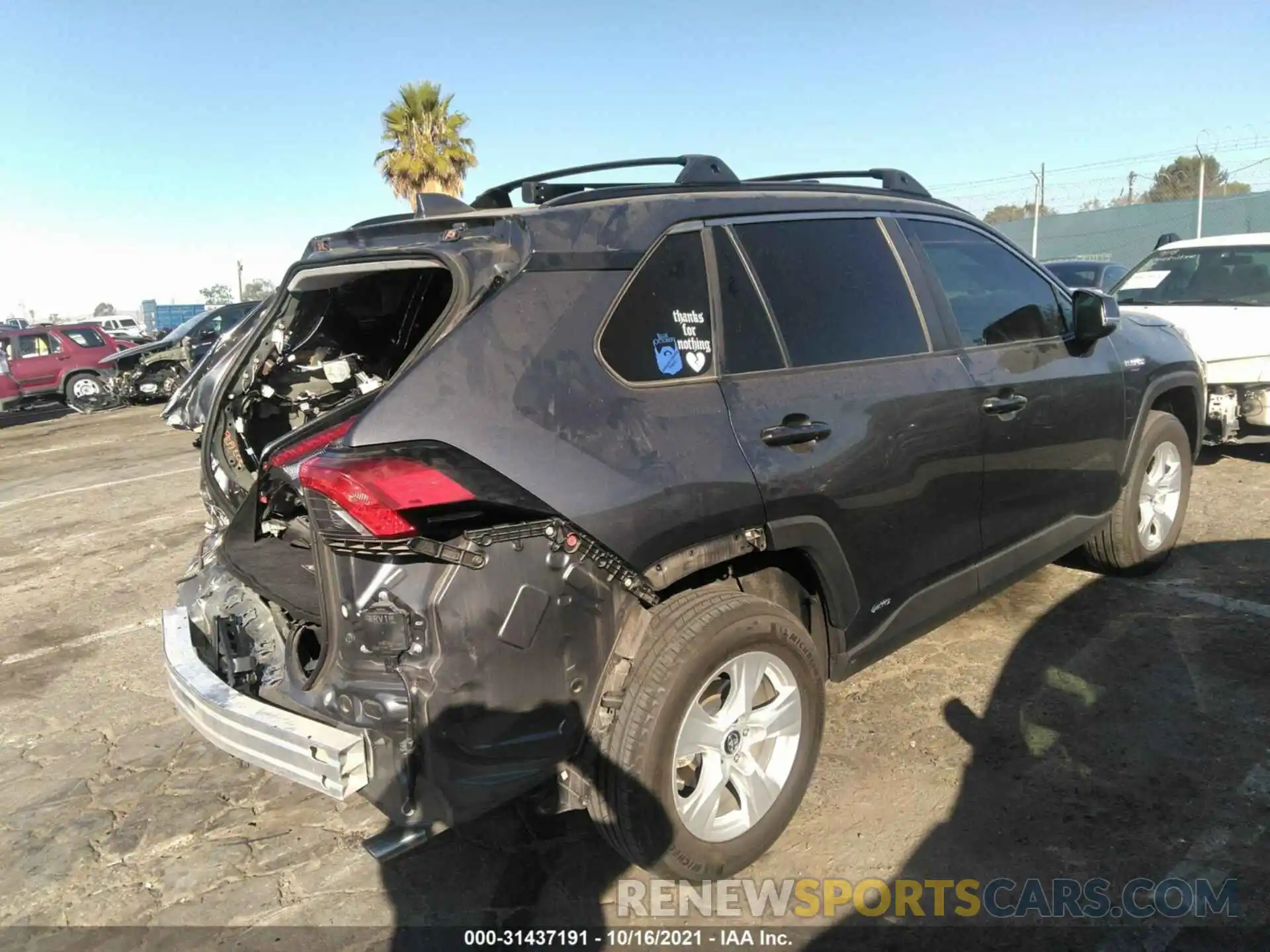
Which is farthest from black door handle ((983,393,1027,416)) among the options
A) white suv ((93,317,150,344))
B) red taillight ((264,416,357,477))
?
white suv ((93,317,150,344))

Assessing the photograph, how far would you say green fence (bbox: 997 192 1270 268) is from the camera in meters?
23.5

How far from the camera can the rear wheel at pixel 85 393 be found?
1897cm

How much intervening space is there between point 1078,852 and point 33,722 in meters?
4.26

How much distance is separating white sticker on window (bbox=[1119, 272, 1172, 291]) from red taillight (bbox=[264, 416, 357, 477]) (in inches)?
294

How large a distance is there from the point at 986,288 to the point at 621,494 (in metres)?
2.27

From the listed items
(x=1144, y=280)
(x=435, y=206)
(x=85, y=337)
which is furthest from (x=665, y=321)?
(x=85, y=337)

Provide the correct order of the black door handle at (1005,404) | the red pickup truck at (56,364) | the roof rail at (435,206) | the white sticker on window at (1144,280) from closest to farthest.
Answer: the roof rail at (435,206), the black door handle at (1005,404), the white sticker on window at (1144,280), the red pickup truck at (56,364)

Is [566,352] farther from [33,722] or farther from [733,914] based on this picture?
[33,722]

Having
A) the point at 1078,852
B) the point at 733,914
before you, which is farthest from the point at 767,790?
the point at 1078,852

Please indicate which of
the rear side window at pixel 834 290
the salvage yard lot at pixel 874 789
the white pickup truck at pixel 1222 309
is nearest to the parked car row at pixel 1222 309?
the white pickup truck at pixel 1222 309

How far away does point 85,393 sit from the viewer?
19.1 meters

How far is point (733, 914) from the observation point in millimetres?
2670

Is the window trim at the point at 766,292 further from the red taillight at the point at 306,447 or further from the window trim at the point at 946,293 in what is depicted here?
the red taillight at the point at 306,447

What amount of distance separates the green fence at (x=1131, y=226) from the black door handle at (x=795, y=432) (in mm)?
21055
